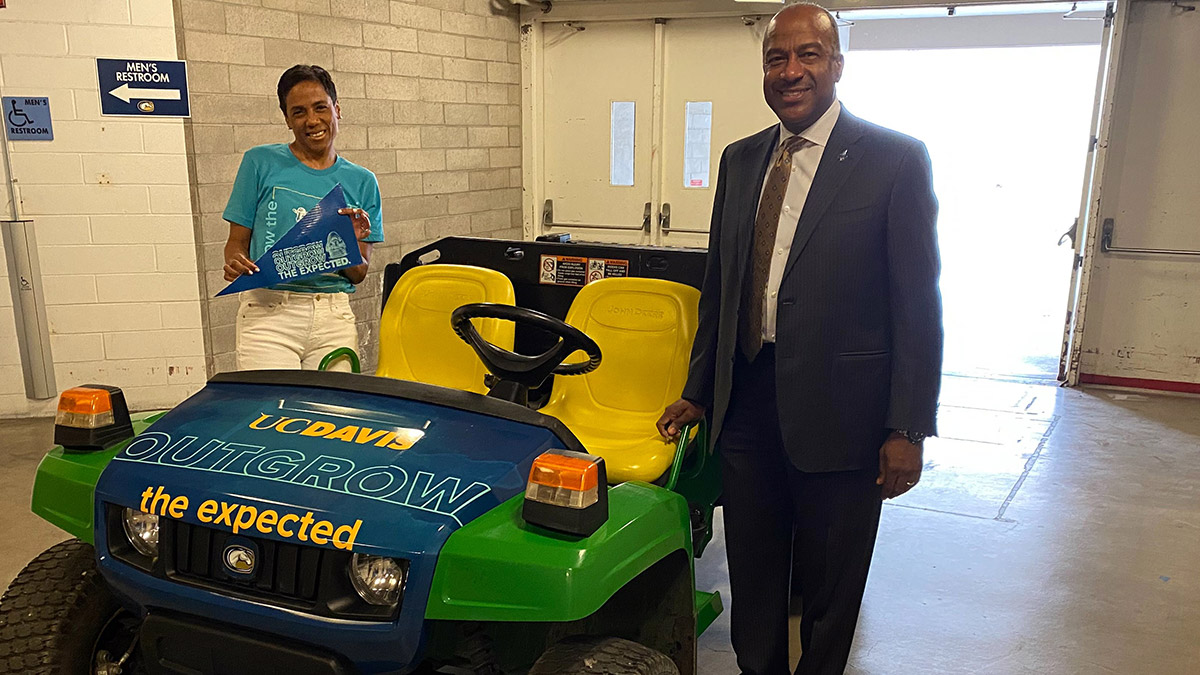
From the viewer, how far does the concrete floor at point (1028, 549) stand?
2775mm

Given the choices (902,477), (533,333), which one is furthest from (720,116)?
(902,477)

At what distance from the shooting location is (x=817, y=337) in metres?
2.00

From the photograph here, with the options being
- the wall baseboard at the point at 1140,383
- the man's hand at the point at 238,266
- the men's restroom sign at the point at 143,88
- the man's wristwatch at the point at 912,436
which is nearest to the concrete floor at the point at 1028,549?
the wall baseboard at the point at 1140,383

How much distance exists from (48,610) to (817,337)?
1705mm

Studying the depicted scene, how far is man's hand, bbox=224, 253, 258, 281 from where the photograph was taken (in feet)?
8.93

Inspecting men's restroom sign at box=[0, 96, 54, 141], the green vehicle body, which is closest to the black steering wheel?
the green vehicle body

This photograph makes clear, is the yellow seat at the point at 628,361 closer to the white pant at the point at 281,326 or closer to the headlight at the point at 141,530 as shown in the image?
the white pant at the point at 281,326

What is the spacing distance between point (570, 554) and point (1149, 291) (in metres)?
5.48

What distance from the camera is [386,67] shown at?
5855 millimetres

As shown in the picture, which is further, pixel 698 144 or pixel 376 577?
pixel 698 144

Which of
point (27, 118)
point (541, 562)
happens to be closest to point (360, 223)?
point (541, 562)

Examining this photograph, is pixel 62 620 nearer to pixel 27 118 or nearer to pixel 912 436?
pixel 912 436

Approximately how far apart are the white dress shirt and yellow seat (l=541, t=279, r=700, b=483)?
1.95 feet

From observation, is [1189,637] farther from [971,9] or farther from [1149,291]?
[971,9]
